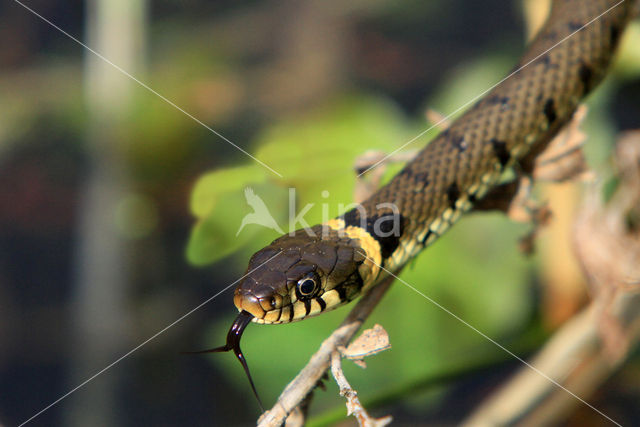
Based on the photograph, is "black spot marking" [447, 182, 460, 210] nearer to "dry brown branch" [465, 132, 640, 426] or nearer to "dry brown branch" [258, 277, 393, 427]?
"dry brown branch" [465, 132, 640, 426]

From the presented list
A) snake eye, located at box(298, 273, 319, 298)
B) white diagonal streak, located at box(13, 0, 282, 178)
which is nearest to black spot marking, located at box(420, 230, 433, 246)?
snake eye, located at box(298, 273, 319, 298)

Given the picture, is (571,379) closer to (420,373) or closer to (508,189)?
(420,373)

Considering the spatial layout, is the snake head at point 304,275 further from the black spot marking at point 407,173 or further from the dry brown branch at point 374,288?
the black spot marking at point 407,173

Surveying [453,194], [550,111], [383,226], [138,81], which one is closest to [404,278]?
[453,194]

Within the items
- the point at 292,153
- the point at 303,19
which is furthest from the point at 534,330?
the point at 303,19

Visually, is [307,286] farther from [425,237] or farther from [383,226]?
[425,237]

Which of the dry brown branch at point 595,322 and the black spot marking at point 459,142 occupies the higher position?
the black spot marking at point 459,142

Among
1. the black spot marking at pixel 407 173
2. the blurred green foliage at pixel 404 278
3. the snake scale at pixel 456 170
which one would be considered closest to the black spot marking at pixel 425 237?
the snake scale at pixel 456 170
